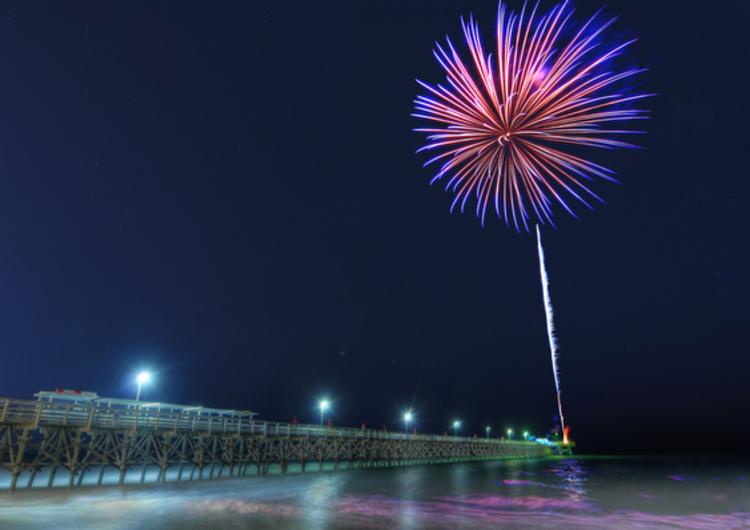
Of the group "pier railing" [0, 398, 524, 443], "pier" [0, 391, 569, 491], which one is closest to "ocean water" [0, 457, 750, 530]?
"pier" [0, 391, 569, 491]

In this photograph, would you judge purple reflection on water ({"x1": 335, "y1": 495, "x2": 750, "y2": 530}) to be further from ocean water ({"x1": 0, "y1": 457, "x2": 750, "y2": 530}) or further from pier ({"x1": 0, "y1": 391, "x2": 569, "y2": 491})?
pier ({"x1": 0, "y1": 391, "x2": 569, "y2": 491})

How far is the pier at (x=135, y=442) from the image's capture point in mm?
25562

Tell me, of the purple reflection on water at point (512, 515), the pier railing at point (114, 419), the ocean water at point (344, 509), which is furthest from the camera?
the pier railing at point (114, 419)

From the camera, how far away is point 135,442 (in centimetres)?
3206

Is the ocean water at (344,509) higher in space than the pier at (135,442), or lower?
lower

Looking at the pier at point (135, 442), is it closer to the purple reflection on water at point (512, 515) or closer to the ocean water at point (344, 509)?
the ocean water at point (344, 509)

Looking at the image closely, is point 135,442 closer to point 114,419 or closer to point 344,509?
point 114,419

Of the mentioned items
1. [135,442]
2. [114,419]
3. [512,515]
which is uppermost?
[114,419]

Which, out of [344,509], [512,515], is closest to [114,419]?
[344,509]

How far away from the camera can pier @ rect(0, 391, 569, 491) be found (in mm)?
25562

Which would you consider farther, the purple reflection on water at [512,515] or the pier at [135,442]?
the pier at [135,442]

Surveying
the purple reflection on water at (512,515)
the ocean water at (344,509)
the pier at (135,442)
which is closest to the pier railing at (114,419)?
the pier at (135,442)

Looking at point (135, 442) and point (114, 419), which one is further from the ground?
point (114, 419)

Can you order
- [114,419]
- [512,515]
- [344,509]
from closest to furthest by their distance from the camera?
[512,515], [344,509], [114,419]
